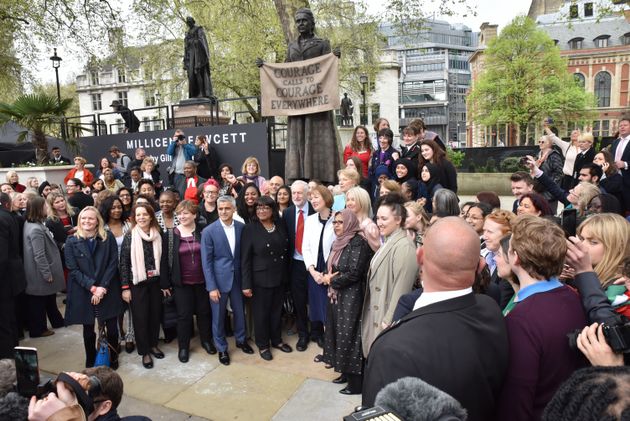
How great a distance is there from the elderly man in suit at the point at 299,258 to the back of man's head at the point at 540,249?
3402 millimetres

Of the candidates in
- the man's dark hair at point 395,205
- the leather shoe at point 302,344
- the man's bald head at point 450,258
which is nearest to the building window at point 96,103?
the leather shoe at point 302,344

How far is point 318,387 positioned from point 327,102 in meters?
4.40

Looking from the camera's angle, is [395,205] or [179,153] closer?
[395,205]

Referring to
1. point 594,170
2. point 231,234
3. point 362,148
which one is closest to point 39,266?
point 231,234

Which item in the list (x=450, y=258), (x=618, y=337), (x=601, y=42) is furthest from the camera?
(x=601, y=42)

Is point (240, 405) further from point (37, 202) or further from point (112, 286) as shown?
point (37, 202)

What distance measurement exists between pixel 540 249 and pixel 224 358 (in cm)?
382

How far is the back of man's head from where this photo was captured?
6.24ft

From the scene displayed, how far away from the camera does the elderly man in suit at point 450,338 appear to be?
156 cm

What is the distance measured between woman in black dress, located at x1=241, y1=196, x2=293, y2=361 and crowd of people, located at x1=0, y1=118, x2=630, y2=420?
0.02 m

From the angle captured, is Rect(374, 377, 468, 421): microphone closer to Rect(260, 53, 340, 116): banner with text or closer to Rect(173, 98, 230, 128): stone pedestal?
Rect(260, 53, 340, 116): banner with text

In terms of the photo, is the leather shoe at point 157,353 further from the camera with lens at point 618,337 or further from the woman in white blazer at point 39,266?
the camera with lens at point 618,337

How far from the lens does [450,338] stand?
160cm

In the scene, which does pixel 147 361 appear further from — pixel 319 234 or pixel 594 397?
pixel 594 397
